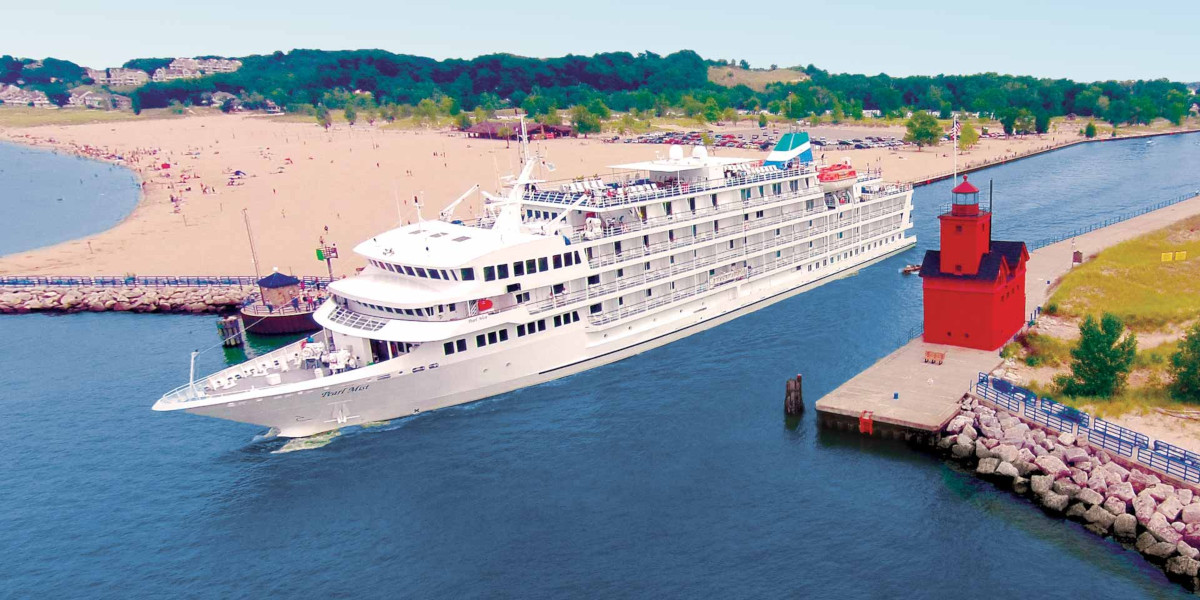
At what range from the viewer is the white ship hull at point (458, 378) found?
35.0 meters

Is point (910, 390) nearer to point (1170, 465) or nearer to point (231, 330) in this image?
point (1170, 465)

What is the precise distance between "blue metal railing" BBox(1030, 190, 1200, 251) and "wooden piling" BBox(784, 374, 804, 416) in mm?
35548

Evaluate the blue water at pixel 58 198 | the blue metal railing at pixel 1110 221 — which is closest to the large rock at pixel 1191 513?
the blue metal railing at pixel 1110 221

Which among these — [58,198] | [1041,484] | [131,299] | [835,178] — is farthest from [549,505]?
[58,198]

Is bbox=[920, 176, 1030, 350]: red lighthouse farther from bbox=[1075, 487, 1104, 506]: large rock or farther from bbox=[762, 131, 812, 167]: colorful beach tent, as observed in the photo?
bbox=[762, 131, 812, 167]: colorful beach tent

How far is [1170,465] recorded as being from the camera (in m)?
28.2

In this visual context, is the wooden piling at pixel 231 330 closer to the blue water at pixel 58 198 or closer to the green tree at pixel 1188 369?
the blue water at pixel 58 198

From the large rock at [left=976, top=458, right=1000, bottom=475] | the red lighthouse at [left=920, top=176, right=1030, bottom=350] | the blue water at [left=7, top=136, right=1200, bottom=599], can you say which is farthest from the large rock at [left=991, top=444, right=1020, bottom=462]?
the red lighthouse at [left=920, top=176, right=1030, bottom=350]

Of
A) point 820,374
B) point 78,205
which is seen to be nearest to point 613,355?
point 820,374

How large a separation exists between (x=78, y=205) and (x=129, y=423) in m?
83.5

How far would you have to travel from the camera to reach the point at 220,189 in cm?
10288

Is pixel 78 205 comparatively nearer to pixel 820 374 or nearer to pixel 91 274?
pixel 91 274

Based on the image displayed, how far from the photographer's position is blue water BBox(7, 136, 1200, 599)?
86.3ft

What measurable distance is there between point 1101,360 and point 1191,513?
9197 millimetres
